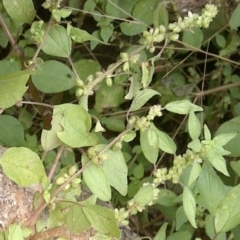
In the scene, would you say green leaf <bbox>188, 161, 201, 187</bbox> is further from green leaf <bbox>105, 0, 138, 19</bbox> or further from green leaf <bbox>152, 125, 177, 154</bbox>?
green leaf <bbox>105, 0, 138, 19</bbox>

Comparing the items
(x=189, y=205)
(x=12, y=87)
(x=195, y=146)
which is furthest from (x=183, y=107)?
(x=12, y=87)

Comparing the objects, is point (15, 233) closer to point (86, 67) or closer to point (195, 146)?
point (195, 146)

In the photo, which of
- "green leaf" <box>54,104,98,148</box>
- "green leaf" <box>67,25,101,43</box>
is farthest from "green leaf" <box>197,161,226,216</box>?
"green leaf" <box>67,25,101,43</box>

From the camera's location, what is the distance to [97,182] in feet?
2.79

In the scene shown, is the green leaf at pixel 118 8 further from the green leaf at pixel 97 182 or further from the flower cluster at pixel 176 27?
the green leaf at pixel 97 182

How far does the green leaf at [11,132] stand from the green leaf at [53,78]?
10 centimetres

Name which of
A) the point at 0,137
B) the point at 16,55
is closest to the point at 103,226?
the point at 0,137

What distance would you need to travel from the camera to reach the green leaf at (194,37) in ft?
4.10

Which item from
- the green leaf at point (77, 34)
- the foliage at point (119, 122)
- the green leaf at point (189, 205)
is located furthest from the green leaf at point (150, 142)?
the green leaf at point (77, 34)

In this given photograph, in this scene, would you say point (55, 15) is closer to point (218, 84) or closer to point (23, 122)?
point (23, 122)

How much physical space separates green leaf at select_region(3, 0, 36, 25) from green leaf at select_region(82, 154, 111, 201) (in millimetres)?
363

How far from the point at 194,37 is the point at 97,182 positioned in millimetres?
547

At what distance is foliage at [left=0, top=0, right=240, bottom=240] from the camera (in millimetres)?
849

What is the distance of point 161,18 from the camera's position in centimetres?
105
